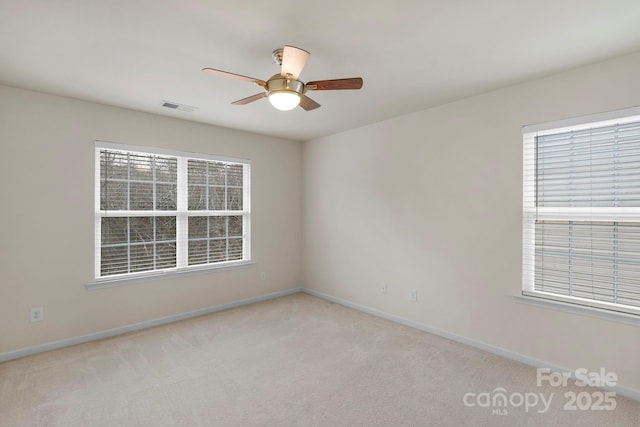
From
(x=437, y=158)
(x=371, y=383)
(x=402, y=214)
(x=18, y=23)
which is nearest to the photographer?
(x=18, y=23)

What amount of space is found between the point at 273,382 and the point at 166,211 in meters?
2.43

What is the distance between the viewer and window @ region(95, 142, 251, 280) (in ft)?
11.4

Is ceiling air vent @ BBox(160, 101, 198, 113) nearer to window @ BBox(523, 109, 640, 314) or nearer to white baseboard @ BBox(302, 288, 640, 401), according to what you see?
white baseboard @ BBox(302, 288, 640, 401)

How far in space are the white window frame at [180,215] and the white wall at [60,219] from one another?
7cm

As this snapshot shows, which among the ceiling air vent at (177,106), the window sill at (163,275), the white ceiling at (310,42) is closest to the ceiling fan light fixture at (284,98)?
the white ceiling at (310,42)

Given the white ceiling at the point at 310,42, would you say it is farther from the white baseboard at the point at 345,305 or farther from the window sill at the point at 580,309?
the white baseboard at the point at 345,305

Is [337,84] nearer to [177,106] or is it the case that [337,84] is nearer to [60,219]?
[177,106]

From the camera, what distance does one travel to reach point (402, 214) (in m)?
3.83

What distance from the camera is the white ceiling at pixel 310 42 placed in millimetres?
1792

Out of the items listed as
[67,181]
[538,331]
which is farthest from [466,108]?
[67,181]

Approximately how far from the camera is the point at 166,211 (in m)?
3.85

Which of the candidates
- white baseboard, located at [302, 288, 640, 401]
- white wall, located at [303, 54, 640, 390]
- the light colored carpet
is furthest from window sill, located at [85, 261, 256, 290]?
white baseboard, located at [302, 288, 640, 401]

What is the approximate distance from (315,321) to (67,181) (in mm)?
3076

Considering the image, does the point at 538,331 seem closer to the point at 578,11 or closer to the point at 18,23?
the point at 578,11
